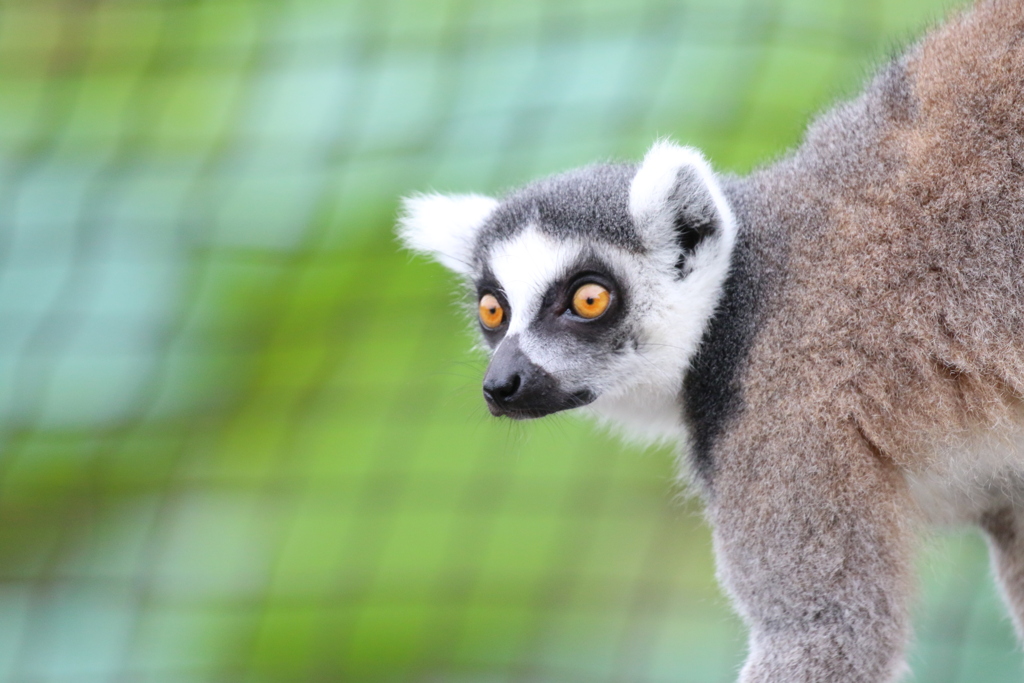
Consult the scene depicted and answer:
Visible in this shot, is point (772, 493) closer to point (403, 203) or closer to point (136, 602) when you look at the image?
point (403, 203)

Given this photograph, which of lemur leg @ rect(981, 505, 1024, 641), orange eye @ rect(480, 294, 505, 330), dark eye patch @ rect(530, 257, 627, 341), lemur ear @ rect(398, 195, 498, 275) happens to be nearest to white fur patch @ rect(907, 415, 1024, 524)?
lemur leg @ rect(981, 505, 1024, 641)

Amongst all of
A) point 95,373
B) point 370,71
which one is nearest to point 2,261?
point 95,373

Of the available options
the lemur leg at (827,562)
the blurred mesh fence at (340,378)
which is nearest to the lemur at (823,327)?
the lemur leg at (827,562)

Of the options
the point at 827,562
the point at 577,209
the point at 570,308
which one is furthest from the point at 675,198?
the point at 827,562

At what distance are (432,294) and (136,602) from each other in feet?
5.23

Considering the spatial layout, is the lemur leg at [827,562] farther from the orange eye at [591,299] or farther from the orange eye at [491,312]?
the orange eye at [491,312]

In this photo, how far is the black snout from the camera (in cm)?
210

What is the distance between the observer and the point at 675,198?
7.13 feet

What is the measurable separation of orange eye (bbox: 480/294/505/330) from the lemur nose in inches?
9.1

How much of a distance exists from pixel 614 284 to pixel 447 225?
50 cm

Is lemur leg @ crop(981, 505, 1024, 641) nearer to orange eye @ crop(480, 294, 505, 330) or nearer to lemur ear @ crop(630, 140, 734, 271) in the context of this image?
lemur ear @ crop(630, 140, 734, 271)

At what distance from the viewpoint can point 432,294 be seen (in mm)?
4477

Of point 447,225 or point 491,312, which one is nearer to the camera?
point 491,312

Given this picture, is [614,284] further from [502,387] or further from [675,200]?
[502,387]
